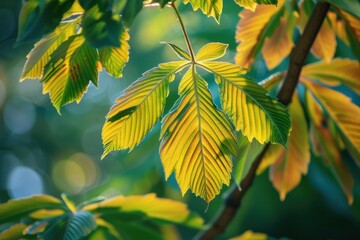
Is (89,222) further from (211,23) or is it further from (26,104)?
(26,104)

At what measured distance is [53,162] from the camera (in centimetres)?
572

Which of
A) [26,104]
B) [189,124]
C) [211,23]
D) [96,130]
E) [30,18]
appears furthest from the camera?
[26,104]

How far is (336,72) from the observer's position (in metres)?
0.98

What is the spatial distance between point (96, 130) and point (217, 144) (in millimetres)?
4319

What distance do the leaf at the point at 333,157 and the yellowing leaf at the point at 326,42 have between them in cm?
14

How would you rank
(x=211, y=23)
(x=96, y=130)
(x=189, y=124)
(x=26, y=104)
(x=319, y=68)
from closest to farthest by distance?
1. (x=189, y=124)
2. (x=319, y=68)
3. (x=211, y=23)
4. (x=96, y=130)
5. (x=26, y=104)

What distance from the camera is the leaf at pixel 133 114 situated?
624mm

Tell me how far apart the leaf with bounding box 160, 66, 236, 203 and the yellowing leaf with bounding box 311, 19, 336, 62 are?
1.37 ft

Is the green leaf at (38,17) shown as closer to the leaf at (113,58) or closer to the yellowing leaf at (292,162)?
the leaf at (113,58)

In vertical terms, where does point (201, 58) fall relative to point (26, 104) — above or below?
above

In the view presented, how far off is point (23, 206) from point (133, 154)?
45.9 inches

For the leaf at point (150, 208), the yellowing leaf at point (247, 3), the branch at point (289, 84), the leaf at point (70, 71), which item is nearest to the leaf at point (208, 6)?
the yellowing leaf at point (247, 3)

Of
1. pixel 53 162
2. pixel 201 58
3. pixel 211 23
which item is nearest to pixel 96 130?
pixel 53 162

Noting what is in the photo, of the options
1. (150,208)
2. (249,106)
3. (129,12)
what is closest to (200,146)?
(249,106)
